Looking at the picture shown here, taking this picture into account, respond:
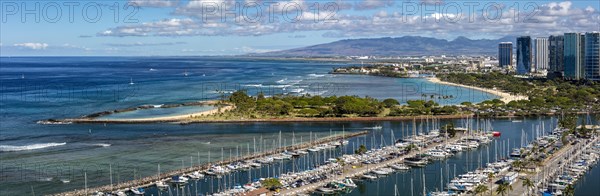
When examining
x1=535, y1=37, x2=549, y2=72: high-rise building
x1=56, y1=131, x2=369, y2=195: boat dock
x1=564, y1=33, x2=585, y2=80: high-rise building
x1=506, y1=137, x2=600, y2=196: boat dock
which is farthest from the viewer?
x1=535, y1=37, x2=549, y2=72: high-rise building

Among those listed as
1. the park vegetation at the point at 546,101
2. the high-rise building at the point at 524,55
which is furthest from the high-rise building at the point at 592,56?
the high-rise building at the point at 524,55

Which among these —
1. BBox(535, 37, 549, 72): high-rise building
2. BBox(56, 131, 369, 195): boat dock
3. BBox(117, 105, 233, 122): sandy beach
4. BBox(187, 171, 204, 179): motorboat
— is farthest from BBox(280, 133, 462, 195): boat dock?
BBox(535, 37, 549, 72): high-rise building

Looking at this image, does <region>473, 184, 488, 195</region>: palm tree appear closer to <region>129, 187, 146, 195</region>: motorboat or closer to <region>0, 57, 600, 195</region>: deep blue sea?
<region>0, 57, 600, 195</region>: deep blue sea

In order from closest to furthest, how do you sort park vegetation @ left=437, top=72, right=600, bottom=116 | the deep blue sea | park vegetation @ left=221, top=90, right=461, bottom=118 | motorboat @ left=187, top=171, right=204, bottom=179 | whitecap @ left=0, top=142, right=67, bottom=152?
motorboat @ left=187, top=171, right=204, bottom=179
the deep blue sea
whitecap @ left=0, top=142, right=67, bottom=152
park vegetation @ left=221, top=90, right=461, bottom=118
park vegetation @ left=437, top=72, right=600, bottom=116

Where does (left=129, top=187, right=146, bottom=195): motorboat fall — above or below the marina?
below

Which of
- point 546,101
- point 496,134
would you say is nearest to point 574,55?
point 546,101
